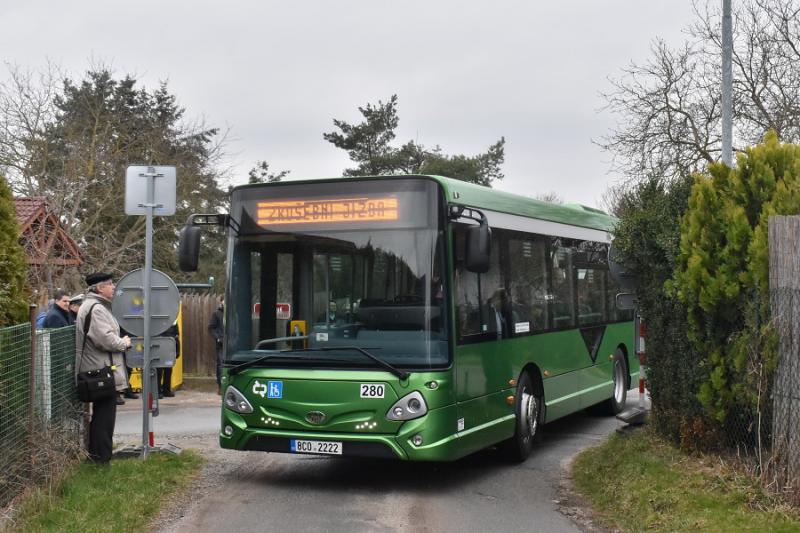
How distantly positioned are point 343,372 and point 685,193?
12.7ft

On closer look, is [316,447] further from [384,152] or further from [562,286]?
[384,152]

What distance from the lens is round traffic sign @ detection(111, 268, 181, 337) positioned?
407 inches

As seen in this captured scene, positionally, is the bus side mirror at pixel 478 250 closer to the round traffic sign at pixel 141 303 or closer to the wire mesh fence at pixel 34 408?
the round traffic sign at pixel 141 303

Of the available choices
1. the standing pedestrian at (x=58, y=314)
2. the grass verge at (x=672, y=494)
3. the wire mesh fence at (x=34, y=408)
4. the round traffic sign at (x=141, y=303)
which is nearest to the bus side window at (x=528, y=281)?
the grass verge at (x=672, y=494)

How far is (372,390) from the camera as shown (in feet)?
29.0

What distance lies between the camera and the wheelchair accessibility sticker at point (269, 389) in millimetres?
9188

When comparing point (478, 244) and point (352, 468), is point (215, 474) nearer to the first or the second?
point (352, 468)

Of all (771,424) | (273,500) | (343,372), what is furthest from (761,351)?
(273,500)

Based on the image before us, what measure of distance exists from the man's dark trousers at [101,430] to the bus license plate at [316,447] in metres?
1.85

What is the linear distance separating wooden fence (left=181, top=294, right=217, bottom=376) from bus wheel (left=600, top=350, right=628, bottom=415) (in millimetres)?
9672

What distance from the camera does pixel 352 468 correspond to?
10.6 metres

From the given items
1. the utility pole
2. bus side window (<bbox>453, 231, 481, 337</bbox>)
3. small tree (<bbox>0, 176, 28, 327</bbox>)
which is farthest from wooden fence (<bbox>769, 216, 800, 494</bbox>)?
the utility pole

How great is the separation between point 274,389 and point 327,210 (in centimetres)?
173

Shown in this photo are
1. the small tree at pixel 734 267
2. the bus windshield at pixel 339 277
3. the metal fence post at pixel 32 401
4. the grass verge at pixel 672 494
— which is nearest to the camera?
the grass verge at pixel 672 494
